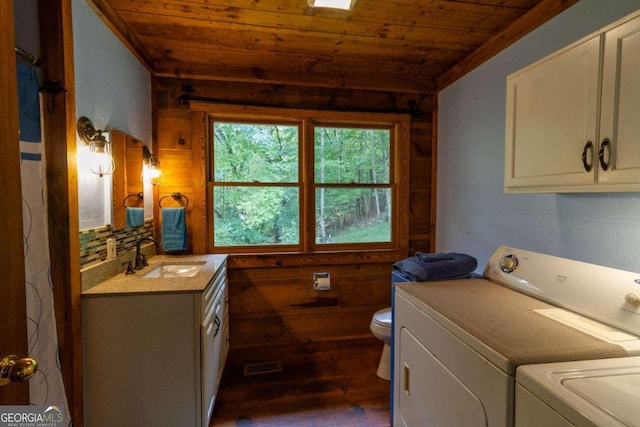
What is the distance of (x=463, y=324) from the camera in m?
1.05

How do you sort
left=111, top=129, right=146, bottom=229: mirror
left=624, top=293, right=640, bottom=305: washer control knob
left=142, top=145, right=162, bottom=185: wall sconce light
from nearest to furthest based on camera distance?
1. left=624, top=293, right=640, bottom=305: washer control knob
2. left=111, top=129, right=146, bottom=229: mirror
3. left=142, top=145, right=162, bottom=185: wall sconce light

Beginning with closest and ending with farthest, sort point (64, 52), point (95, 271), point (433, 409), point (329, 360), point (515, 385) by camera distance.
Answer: point (515, 385) < point (433, 409) < point (64, 52) < point (95, 271) < point (329, 360)

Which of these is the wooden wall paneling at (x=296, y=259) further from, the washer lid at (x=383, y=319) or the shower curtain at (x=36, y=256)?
the shower curtain at (x=36, y=256)

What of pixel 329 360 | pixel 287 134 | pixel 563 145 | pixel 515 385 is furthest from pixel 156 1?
pixel 329 360

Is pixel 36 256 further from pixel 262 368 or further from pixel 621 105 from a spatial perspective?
pixel 621 105

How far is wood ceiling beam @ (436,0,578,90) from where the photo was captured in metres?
1.65

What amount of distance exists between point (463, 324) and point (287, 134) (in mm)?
2130

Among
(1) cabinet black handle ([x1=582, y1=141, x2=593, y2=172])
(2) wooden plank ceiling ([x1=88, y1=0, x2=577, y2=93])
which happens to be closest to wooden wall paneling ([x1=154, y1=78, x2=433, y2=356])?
(2) wooden plank ceiling ([x1=88, y1=0, x2=577, y2=93])

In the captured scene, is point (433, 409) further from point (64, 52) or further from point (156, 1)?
point (156, 1)

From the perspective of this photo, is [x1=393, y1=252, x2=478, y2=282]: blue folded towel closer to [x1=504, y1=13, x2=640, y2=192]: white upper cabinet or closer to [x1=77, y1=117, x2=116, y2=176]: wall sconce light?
[x1=504, y1=13, x2=640, y2=192]: white upper cabinet

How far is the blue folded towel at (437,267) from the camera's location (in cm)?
161

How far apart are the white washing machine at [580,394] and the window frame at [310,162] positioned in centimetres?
200

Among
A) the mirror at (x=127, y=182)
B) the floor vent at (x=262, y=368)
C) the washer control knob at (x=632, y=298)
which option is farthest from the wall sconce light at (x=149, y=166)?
the washer control knob at (x=632, y=298)

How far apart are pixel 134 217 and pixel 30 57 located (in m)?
1.04
